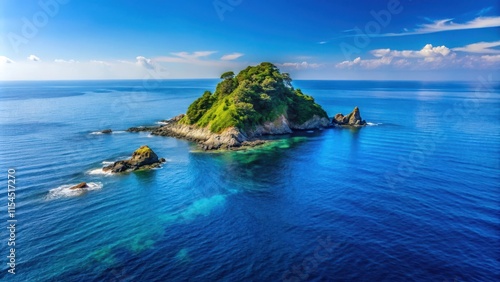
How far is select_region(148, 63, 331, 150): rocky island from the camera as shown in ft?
310

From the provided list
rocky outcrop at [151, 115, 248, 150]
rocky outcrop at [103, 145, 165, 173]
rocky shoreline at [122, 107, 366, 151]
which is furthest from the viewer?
rocky shoreline at [122, 107, 366, 151]

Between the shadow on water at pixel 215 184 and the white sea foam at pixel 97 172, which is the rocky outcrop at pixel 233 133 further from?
the white sea foam at pixel 97 172

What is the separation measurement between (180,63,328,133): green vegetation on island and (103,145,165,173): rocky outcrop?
26.7 meters

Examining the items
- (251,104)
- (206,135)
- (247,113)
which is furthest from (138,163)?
(251,104)

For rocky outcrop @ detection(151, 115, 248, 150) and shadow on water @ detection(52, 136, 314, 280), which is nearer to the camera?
shadow on water @ detection(52, 136, 314, 280)

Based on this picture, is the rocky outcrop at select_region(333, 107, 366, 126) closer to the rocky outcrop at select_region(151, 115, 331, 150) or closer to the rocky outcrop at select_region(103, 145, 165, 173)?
the rocky outcrop at select_region(151, 115, 331, 150)

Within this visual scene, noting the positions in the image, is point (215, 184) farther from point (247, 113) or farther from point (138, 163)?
point (247, 113)

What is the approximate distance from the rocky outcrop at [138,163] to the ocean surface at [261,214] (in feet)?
10.6

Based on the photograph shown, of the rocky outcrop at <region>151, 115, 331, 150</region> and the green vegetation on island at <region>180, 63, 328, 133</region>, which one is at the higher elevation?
→ the green vegetation on island at <region>180, 63, 328, 133</region>

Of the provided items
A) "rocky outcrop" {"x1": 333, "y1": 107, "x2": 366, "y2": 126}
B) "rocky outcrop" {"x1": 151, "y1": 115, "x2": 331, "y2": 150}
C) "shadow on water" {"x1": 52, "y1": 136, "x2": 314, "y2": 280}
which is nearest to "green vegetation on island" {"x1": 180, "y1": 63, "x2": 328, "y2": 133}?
"rocky outcrop" {"x1": 151, "y1": 115, "x2": 331, "y2": 150}

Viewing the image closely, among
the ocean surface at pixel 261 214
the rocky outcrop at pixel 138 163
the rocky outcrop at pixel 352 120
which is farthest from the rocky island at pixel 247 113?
the rocky outcrop at pixel 138 163

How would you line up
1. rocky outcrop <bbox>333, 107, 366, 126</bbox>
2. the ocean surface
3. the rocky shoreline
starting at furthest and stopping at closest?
rocky outcrop <bbox>333, 107, 366, 126</bbox>
the rocky shoreline
the ocean surface

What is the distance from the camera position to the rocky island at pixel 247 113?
3720 inches

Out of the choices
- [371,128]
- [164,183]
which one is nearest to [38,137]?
[164,183]
